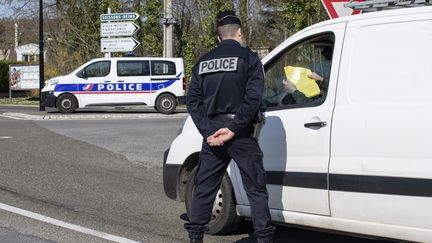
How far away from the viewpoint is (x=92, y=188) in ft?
26.2

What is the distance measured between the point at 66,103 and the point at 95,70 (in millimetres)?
1476

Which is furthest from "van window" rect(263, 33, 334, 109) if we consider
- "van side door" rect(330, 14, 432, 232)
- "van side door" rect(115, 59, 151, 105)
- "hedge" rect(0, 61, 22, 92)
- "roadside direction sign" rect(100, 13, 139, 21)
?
"hedge" rect(0, 61, 22, 92)

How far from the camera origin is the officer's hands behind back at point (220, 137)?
4348 millimetres

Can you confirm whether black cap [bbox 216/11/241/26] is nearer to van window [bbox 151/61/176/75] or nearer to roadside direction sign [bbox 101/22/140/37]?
van window [bbox 151/61/176/75]

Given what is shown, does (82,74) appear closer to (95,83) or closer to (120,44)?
(95,83)

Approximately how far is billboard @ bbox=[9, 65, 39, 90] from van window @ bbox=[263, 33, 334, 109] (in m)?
25.1

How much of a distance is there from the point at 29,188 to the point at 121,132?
6612mm

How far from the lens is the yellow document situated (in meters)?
4.83

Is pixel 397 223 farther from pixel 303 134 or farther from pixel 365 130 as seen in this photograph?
pixel 303 134

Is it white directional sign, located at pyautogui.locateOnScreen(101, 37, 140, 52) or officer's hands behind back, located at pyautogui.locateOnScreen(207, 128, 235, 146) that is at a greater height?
white directional sign, located at pyautogui.locateOnScreen(101, 37, 140, 52)

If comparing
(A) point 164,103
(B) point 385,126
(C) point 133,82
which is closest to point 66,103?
(C) point 133,82

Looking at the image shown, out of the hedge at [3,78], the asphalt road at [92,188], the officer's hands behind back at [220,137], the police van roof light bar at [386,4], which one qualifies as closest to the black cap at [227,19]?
the officer's hands behind back at [220,137]

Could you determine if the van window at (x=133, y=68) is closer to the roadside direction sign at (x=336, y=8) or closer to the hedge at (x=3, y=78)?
the roadside direction sign at (x=336, y=8)

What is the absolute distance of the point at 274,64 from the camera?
5.20 meters
